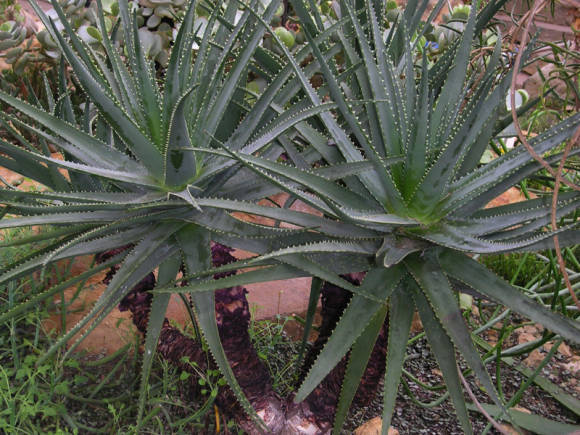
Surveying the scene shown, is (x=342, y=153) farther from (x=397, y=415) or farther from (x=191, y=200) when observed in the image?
(x=397, y=415)

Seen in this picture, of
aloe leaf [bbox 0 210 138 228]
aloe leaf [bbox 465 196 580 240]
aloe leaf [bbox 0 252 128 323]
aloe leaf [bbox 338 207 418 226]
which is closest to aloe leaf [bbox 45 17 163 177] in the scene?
aloe leaf [bbox 0 210 138 228]

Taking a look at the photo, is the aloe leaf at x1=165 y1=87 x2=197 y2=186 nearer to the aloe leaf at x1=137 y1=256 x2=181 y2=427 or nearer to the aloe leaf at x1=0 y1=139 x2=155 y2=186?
the aloe leaf at x1=0 y1=139 x2=155 y2=186

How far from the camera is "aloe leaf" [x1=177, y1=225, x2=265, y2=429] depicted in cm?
109

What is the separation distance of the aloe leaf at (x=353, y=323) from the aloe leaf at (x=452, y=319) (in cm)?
6

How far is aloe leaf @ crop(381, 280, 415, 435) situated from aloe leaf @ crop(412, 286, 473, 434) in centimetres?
3

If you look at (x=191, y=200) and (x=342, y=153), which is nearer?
(x=191, y=200)

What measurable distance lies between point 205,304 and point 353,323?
29cm

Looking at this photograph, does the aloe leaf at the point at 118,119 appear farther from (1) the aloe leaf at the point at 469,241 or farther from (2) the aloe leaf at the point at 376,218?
(1) the aloe leaf at the point at 469,241

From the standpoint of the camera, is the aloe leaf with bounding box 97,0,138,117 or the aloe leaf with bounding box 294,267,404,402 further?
the aloe leaf with bounding box 97,0,138,117

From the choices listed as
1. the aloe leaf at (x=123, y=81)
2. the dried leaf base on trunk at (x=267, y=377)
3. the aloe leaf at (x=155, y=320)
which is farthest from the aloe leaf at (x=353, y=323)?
the aloe leaf at (x=123, y=81)

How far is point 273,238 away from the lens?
111 cm

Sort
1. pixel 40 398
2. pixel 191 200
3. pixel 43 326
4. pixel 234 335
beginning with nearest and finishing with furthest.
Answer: pixel 191 200 < pixel 234 335 < pixel 40 398 < pixel 43 326

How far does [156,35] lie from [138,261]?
2269 mm

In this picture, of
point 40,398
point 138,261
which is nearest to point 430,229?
point 138,261
